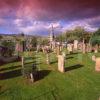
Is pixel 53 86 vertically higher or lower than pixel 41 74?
lower

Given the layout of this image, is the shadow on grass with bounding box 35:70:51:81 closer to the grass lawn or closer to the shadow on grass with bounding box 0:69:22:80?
the grass lawn

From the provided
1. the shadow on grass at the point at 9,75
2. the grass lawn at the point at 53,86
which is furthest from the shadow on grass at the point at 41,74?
the shadow on grass at the point at 9,75

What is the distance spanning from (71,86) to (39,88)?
280 cm

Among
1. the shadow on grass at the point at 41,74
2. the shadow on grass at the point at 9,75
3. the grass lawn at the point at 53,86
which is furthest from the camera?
the shadow on grass at the point at 9,75

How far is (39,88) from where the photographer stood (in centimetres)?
1886

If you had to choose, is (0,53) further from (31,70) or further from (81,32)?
(81,32)

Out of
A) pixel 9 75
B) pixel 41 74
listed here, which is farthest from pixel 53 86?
pixel 9 75

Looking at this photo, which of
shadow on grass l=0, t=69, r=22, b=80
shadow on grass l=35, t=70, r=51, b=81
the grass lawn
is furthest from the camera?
shadow on grass l=0, t=69, r=22, b=80

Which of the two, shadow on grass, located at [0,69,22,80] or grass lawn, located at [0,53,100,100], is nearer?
grass lawn, located at [0,53,100,100]

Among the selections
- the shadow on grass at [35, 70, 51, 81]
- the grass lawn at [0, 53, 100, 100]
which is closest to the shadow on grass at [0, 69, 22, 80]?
the grass lawn at [0, 53, 100, 100]

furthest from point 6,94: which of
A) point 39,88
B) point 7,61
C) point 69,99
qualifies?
point 7,61

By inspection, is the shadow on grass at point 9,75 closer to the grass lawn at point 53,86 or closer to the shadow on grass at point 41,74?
the grass lawn at point 53,86

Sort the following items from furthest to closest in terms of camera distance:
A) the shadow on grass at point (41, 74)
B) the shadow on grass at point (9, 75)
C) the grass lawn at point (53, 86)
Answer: the shadow on grass at point (9, 75)
the shadow on grass at point (41, 74)
the grass lawn at point (53, 86)

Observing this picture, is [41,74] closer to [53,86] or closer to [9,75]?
[9,75]
